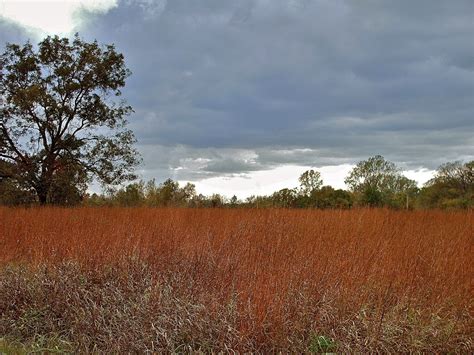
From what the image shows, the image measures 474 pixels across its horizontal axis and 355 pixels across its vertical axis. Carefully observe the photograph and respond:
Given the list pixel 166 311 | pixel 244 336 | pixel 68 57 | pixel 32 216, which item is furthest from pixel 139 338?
pixel 68 57

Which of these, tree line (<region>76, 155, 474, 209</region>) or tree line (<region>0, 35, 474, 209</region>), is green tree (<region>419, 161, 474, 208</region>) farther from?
tree line (<region>0, 35, 474, 209</region>)

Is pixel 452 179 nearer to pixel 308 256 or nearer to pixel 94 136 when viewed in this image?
pixel 94 136

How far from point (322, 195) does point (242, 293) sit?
2112 cm

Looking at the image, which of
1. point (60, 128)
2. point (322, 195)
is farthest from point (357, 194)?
point (60, 128)

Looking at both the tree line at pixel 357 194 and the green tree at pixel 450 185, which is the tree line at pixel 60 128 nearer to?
the tree line at pixel 357 194

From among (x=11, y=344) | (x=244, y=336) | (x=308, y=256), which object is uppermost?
(x=308, y=256)

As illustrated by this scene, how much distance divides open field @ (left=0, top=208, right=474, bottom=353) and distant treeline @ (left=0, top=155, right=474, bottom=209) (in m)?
5.53

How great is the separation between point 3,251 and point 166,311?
5.31 meters

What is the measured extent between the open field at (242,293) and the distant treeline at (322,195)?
18.1 feet

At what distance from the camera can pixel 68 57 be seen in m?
20.5

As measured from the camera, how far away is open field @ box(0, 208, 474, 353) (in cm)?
415

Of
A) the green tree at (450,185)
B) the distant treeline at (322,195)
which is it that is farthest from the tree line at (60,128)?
the green tree at (450,185)

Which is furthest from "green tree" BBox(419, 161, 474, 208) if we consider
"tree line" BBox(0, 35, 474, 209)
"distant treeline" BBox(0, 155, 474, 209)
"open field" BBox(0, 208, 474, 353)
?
"open field" BBox(0, 208, 474, 353)

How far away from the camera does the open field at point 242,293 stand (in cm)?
415
